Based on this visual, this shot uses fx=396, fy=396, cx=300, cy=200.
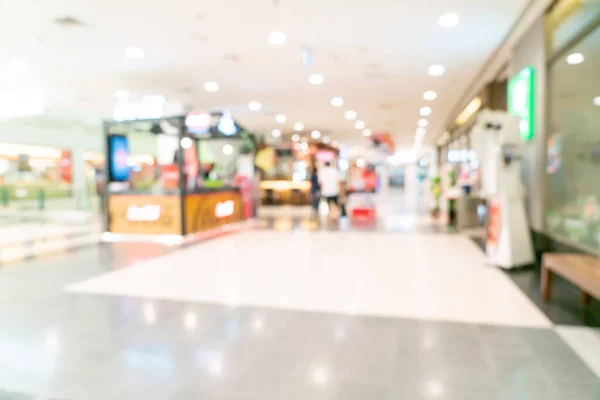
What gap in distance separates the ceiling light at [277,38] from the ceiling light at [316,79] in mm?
1981

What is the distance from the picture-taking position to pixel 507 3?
4988mm

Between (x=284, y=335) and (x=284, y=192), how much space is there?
14860mm

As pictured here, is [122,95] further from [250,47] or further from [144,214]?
[250,47]

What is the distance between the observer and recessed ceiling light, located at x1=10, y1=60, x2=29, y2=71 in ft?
24.1

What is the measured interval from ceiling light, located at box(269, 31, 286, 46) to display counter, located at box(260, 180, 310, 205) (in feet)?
36.8

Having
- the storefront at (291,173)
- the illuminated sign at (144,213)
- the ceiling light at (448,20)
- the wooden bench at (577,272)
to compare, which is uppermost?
the ceiling light at (448,20)

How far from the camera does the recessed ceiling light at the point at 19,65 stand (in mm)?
7355

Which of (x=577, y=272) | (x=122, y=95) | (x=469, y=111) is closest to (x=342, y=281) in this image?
(x=577, y=272)

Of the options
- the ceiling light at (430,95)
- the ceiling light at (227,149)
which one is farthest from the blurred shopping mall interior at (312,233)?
the ceiling light at (227,149)

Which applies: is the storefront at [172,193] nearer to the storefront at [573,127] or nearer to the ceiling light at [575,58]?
the storefront at [573,127]

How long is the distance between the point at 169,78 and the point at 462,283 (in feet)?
23.7

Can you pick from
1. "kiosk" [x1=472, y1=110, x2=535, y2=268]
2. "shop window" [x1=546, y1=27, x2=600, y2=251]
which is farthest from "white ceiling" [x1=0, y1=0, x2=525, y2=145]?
"kiosk" [x1=472, y1=110, x2=535, y2=268]

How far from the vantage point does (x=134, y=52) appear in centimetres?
684

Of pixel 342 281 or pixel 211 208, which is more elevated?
pixel 211 208
